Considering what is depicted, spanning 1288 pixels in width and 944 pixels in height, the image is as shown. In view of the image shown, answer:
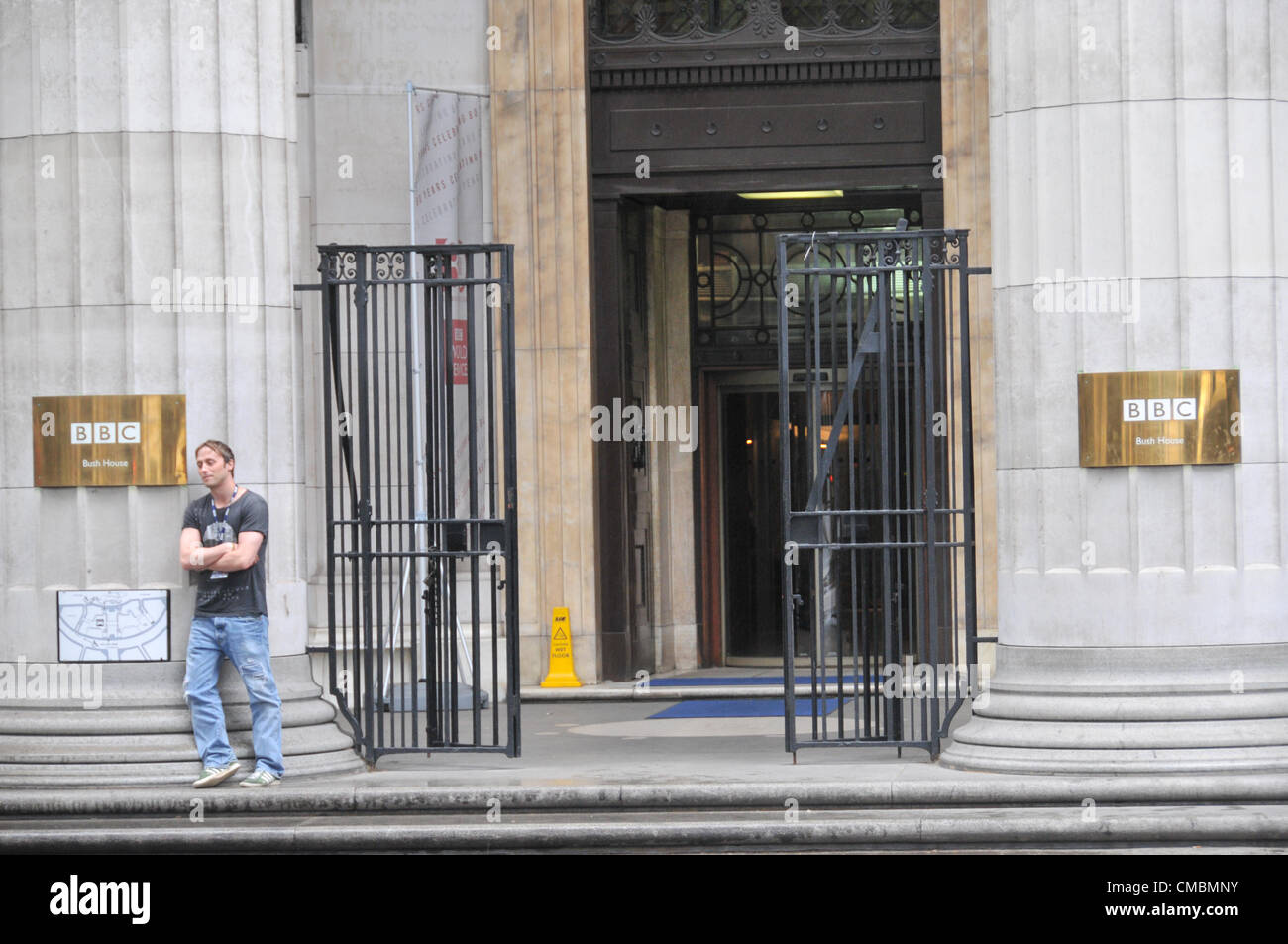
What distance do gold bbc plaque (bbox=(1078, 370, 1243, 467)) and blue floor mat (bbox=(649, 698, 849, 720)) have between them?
4.59 m

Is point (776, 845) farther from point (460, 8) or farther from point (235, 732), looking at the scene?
point (460, 8)

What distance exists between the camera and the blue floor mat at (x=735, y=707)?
15.3 m

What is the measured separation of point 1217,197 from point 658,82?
7.21 metres

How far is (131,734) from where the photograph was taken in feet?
37.0

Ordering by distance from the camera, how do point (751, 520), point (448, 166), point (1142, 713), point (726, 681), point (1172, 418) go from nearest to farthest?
point (1142, 713) < point (1172, 418) < point (448, 166) < point (726, 681) < point (751, 520)

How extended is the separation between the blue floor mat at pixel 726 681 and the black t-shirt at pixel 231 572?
6437 mm

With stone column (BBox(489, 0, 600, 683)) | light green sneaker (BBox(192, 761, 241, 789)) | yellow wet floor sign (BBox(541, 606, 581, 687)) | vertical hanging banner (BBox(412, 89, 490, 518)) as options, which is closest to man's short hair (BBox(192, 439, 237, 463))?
light green sneaker (BBox(192, 761, 241, 789))

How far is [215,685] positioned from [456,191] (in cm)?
677

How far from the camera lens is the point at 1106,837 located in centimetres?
970

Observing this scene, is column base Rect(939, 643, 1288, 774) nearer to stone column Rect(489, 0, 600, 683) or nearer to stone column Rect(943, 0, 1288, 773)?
stone column Rect(943, 0, 1288, 773)
